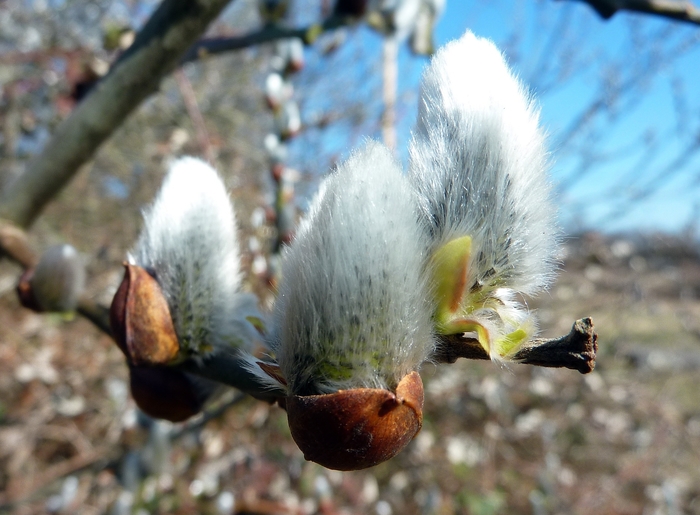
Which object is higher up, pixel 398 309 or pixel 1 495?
pixel 398 309

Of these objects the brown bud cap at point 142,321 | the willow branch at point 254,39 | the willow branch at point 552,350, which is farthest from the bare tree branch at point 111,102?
the willow branch at point 552,350

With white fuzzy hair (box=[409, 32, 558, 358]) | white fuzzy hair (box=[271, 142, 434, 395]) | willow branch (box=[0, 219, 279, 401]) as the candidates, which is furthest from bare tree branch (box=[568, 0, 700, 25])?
willow branch (box=[0, 219, 279, 401])

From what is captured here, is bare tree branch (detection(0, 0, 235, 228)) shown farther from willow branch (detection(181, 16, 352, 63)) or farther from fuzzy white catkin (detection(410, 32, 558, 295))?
fuzzy white catkin (detection(410, 32, 558, 295))

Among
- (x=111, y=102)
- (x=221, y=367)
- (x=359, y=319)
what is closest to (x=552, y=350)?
(x=359, y=319)

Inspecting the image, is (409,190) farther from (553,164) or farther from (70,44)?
(70,44)

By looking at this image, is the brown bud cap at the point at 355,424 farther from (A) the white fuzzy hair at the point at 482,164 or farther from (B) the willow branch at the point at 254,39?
(B) the willow branch at the point at 254,39

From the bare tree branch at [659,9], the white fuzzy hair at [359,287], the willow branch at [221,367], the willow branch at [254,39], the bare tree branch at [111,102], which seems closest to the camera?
the white fuzzy hair at [359,287]

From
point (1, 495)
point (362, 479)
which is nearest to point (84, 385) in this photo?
point (1, 495)
